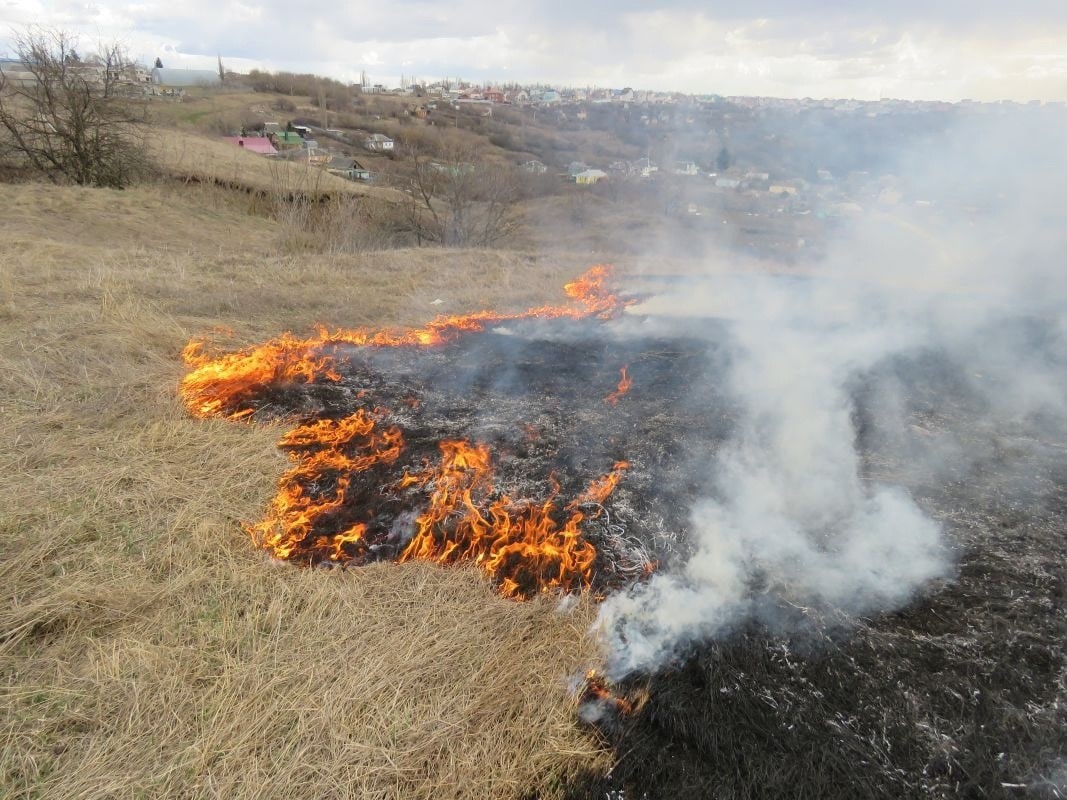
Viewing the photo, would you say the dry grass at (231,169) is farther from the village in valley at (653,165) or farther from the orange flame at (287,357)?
the orange flame at (287,357)

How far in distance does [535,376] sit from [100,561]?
469cm

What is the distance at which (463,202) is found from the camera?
23469 millimetres

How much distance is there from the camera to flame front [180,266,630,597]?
13.2 feet

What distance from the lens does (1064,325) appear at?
845cm

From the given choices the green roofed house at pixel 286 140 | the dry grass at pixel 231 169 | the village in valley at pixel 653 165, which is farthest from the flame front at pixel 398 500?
the green roofed house at pixel 286 140

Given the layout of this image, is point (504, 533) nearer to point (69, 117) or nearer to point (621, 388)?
point (621, 388)

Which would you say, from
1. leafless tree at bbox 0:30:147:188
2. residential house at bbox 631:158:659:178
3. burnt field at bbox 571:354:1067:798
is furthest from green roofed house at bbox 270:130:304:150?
burnt field at bbox 571:354:1067:798

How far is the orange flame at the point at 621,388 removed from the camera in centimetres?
643

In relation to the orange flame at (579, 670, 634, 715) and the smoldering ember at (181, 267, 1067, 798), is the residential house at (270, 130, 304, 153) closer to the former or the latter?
the smoldering ember at (181, 267, 1067, 798)

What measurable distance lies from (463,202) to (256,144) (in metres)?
23.2

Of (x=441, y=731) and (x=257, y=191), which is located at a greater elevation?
(x=257, y=191)

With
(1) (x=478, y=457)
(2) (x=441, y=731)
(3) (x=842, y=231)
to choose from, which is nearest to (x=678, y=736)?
(2) (x=441, y=731)

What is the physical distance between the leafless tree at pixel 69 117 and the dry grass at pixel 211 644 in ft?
65.1

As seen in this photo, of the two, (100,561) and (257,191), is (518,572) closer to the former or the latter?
(100,561)
